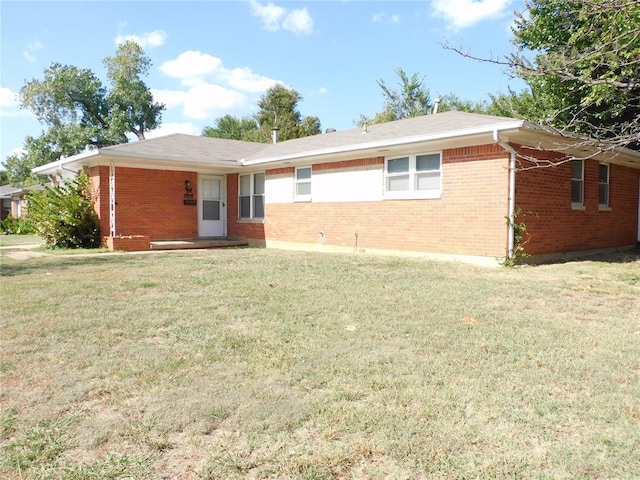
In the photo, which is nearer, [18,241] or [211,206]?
[211,206]

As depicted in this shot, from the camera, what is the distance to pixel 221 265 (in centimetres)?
955

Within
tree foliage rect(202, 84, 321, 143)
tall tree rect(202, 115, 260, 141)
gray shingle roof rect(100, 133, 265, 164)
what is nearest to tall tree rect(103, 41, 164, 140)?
tall tree rect(202, 115, 260, 141)

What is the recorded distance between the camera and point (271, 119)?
45531 millimetres

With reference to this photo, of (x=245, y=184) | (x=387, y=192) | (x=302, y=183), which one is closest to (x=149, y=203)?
(x=245, y=184)

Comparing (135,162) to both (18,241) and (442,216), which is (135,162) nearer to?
(18,241)

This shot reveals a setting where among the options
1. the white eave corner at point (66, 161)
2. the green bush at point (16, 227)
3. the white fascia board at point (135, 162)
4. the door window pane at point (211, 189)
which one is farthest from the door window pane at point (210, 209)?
the green bush at point (16, 227)

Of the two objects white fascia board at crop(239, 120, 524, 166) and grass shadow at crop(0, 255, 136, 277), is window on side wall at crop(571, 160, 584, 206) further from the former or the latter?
grass shadow at crop(0, 255, 136, 277)

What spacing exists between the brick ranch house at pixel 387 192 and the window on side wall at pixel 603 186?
4 centimetres

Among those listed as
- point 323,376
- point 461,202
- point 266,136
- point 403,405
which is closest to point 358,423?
point 403,405

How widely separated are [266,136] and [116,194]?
27.2 m

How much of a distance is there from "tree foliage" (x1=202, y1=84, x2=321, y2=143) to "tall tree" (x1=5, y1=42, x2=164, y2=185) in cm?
641

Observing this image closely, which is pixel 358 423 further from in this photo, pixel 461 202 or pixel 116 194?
pixel 116 194

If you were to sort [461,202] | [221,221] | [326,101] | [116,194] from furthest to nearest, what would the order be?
[326,101], [221,221], [116,194], [461,202]

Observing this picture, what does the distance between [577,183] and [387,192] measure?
4.76m
